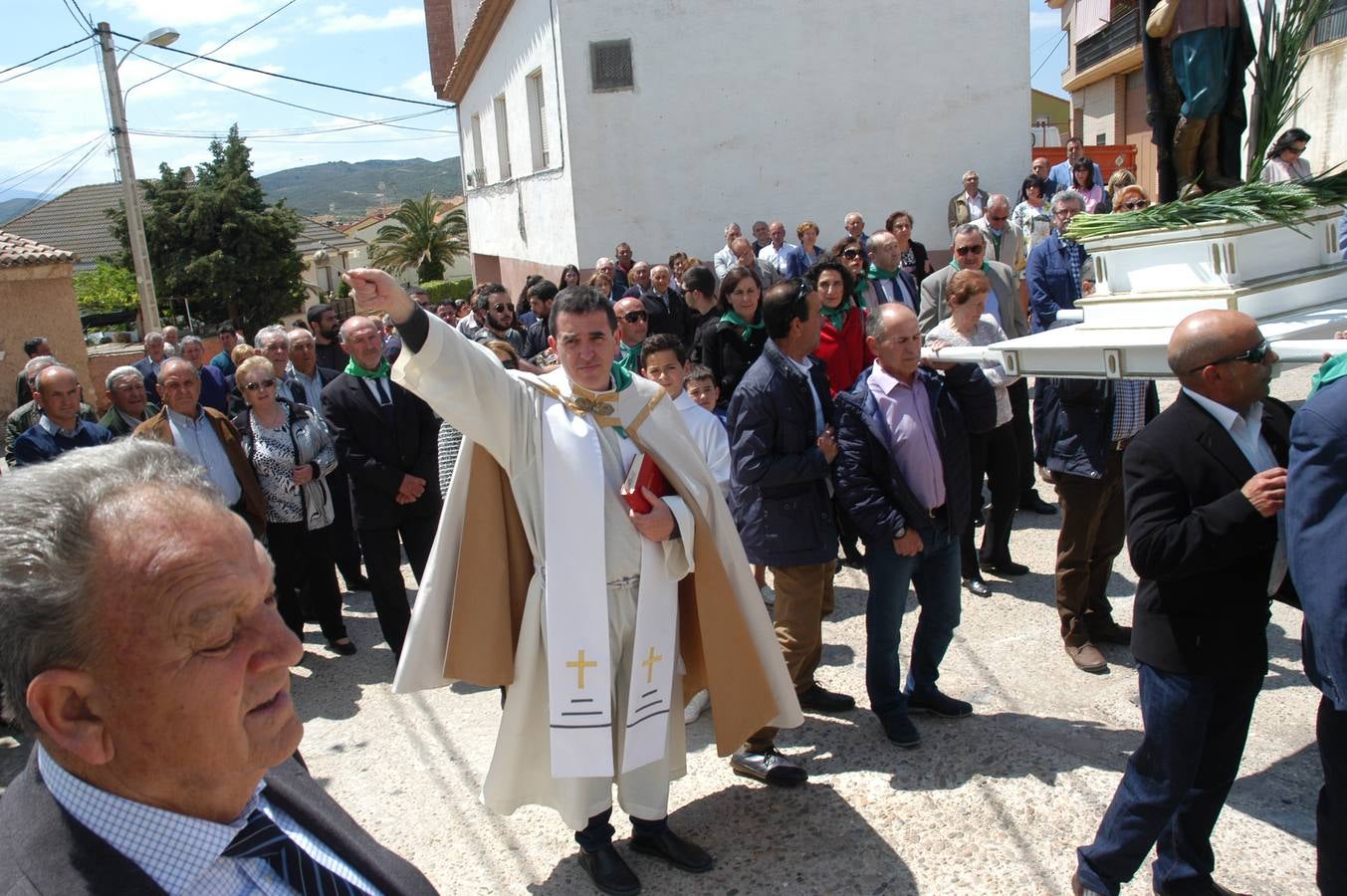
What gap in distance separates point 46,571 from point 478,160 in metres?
26.2

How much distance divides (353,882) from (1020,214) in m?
11.6

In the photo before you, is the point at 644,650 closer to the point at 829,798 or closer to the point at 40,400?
the point at 829,798

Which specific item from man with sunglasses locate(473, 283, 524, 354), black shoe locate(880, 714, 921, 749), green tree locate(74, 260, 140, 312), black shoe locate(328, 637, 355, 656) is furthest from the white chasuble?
green tree locate(74, 260, 140, 312)

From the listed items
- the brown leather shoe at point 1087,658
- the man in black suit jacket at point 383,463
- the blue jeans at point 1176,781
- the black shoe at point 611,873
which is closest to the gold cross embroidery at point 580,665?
the black shoe at point 611,873

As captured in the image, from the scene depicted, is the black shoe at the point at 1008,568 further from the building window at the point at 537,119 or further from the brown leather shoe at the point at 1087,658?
the building window at the point at 537,119

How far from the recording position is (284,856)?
1422mm

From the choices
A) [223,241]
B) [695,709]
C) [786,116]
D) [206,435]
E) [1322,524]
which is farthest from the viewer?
[223,241]

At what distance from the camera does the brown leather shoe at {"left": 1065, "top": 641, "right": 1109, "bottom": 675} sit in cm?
477

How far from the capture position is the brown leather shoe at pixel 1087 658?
4766 millimetres

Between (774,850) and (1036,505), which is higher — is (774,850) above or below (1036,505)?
below

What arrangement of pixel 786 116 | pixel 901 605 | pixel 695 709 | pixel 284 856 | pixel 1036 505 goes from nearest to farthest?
pixel 284 856
pixel 901 605
pixel 695 709
pixel 1036 505
pixel 786 116

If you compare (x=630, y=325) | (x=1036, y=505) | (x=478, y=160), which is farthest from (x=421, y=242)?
(x=1036, y=505)

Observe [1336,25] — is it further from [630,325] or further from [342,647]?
[342,647]

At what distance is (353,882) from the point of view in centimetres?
150
